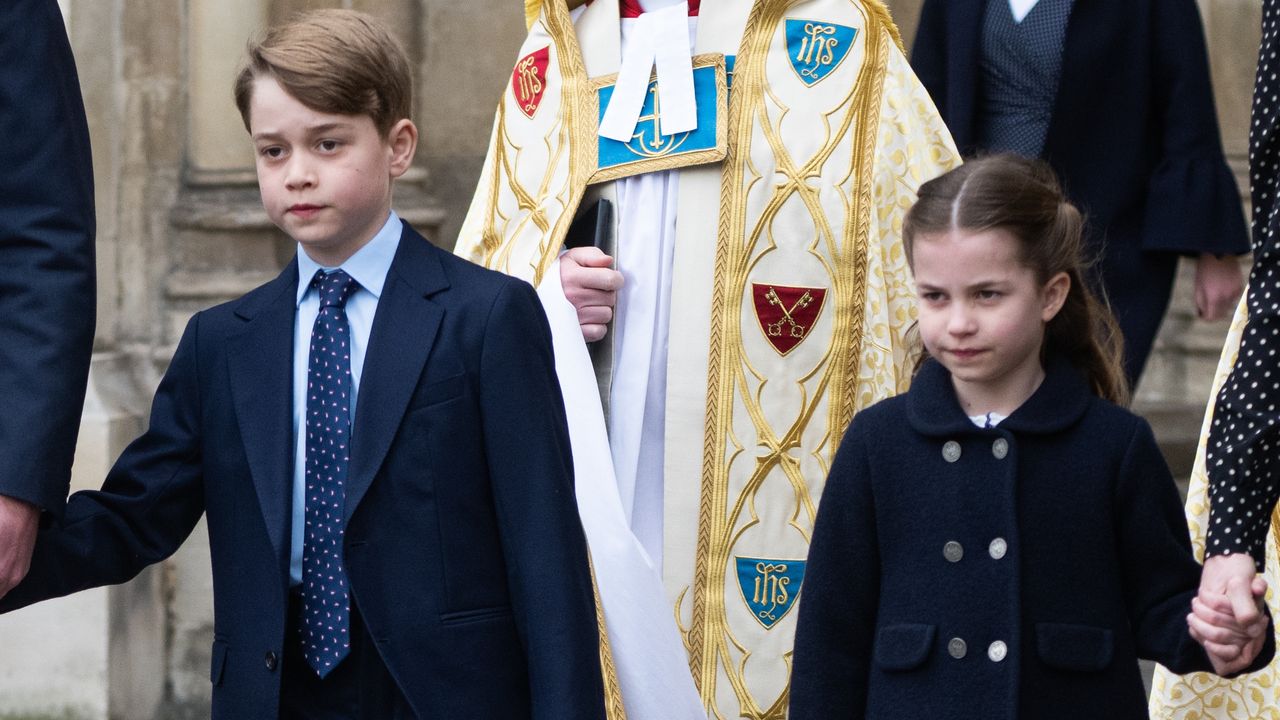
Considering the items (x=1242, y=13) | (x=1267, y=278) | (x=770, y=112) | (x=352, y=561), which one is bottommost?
(x=352, y=561)

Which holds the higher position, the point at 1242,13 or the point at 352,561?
the point at 1242,13

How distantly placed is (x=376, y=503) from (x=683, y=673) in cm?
115

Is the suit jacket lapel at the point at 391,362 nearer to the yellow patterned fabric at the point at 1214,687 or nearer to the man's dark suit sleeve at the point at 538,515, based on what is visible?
the man's dark suit sleeve at the point at 538,515

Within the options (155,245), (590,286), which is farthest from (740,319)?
(155,245)

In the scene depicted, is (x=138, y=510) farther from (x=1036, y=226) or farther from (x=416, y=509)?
(x=1036, y=226)

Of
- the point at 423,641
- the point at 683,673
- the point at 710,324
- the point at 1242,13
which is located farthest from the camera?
the point at 1242,13

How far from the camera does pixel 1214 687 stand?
3680 mm

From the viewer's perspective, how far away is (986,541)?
296 cm

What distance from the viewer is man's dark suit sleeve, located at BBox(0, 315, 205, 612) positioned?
294 centimetres

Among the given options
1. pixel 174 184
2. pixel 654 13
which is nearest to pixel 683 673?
pixel 654 13

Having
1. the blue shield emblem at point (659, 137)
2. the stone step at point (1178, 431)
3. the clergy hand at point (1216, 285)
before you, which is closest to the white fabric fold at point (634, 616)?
the blue shield emblem at point (659, 137)

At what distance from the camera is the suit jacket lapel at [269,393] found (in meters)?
2.93

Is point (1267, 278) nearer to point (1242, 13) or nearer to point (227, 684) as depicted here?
point (227, 684)

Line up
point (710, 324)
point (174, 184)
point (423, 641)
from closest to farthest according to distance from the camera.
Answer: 1. point (423, 641)
2. point (710, 324)
3. point (174, 184)
